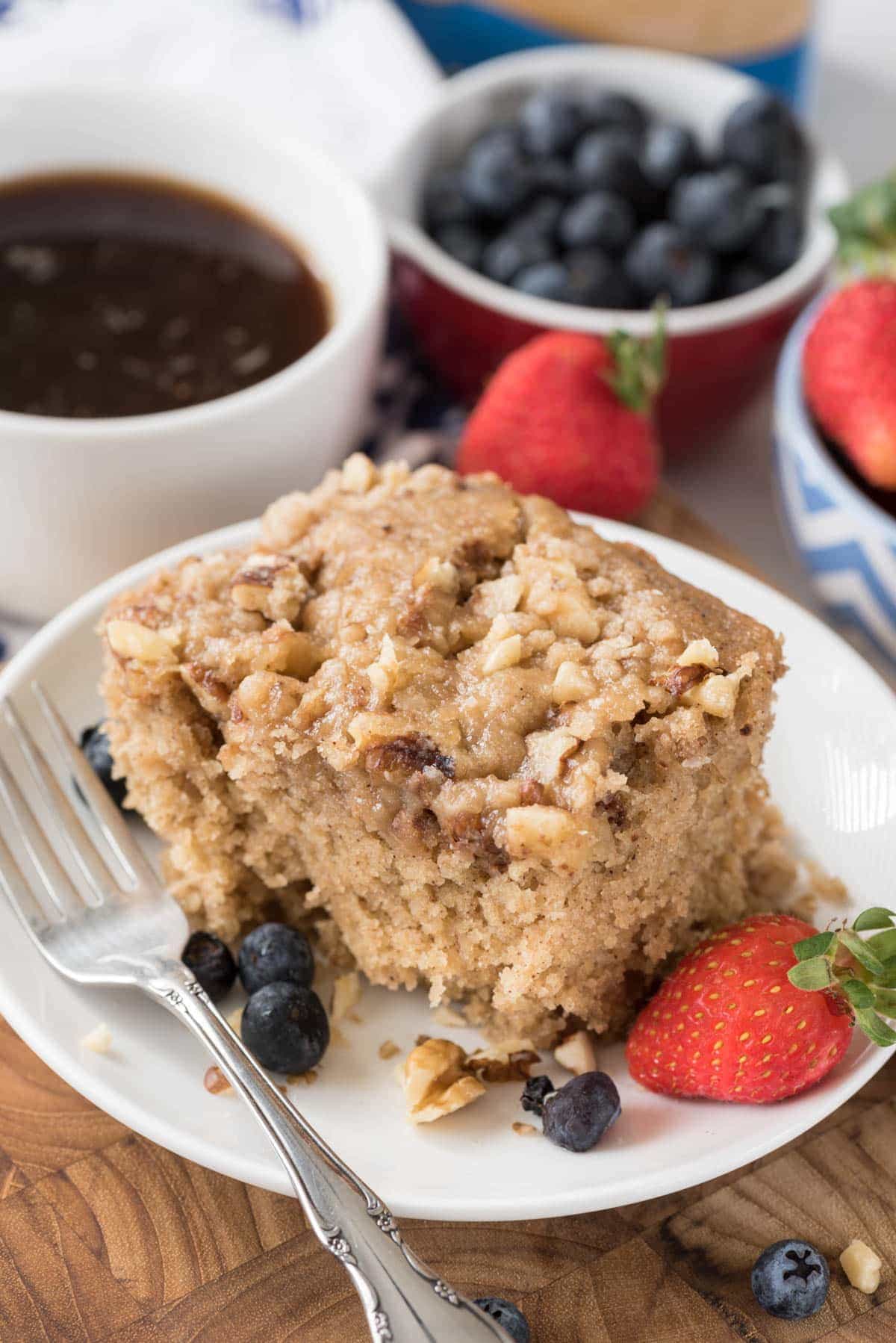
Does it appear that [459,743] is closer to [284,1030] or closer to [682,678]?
[682,678]

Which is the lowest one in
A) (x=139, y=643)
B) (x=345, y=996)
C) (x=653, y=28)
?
→ (x=345, y=996)

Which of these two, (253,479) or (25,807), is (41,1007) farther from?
(253,479)

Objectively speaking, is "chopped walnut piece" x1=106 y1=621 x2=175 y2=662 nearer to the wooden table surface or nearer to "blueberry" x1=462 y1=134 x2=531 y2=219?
the wooden table surface

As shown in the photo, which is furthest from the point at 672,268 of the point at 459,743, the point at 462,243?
the point at 459,743

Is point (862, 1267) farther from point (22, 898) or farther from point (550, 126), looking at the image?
point (550, 126)

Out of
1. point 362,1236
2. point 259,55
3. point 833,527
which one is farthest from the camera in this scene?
point 259,55

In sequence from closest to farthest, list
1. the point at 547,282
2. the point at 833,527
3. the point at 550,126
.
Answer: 1. the point at 833,527
2. the point at 547,282
3. the point at 550,126

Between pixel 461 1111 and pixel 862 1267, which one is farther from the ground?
pixel 461 1111

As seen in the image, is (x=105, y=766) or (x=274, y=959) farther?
(x=105, y=766)

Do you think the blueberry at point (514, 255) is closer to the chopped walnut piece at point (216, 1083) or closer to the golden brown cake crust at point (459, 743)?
the golden brown cake crust at point (459, 743)
